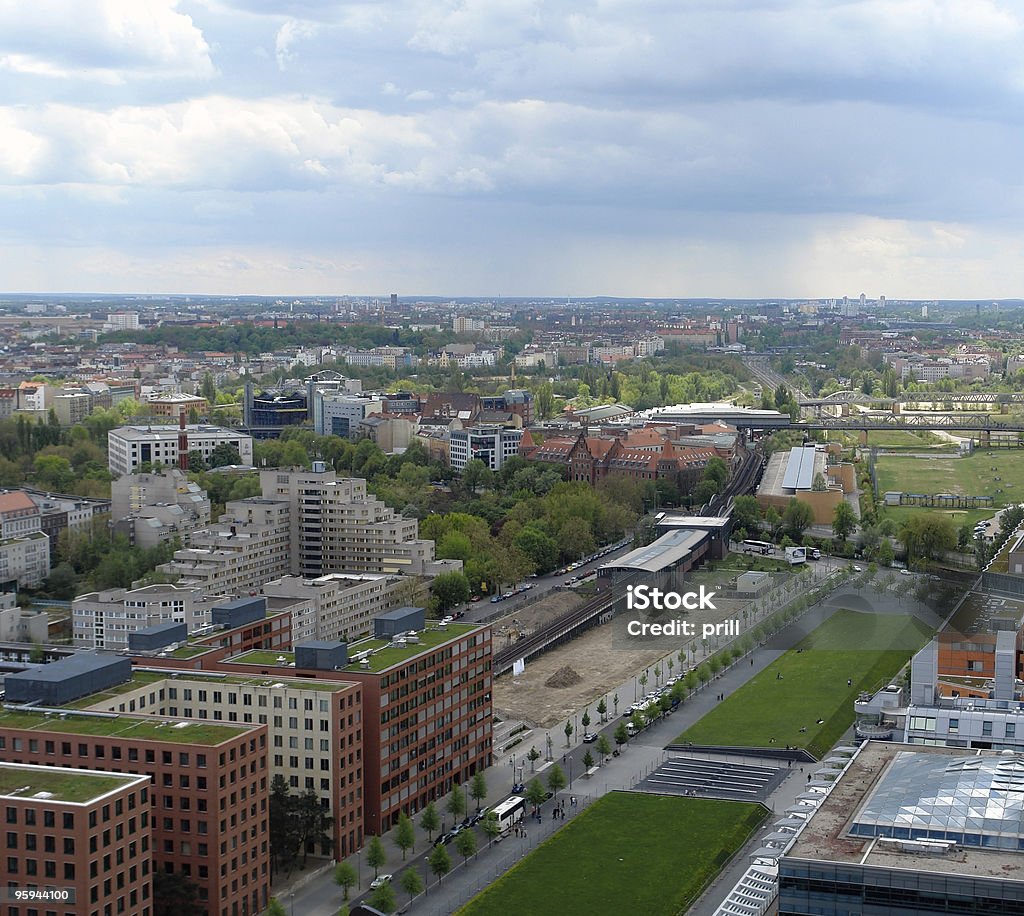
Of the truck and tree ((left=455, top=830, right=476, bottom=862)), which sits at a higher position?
the truck

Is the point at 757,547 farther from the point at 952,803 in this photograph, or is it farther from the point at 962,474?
the point at 952,803

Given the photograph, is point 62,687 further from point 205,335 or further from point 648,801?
point 205,335

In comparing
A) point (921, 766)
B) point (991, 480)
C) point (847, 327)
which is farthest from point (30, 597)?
point (847, 327)

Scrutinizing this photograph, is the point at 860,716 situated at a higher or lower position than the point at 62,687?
lower

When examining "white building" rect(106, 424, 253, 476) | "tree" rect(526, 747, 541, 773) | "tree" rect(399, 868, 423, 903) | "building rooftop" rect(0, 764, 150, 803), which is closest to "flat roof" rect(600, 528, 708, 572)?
"tree" rect(526, 747, 541, 773)

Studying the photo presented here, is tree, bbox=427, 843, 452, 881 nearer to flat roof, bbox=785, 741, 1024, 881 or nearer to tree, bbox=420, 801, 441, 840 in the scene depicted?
tree, bbox=420, 801, 441, 840

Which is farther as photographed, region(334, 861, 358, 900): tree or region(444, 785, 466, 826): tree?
region(444, 785, 466, 826): tree

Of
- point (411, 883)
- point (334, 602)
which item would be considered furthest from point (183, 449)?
point (411, 883)
